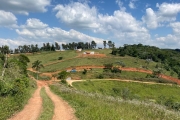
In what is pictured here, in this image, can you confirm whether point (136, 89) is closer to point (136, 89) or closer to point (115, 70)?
point (136, 89)

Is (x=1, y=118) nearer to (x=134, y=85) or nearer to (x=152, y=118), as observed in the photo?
(x=152, y=118)

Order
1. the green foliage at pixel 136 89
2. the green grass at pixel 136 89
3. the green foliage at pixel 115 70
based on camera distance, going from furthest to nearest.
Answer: the green foliage at pixel 115 70 → the green grass at pixel 136 89 → the green foliage at pixel 136 89

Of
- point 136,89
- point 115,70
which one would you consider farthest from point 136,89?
point 115,70

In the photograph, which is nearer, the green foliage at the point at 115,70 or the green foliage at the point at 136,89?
the green foliage at the point at 136,89

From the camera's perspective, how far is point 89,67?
320 feet

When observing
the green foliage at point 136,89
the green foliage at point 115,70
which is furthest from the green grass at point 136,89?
the green foliage at point 115,70

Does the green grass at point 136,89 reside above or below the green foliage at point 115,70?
below

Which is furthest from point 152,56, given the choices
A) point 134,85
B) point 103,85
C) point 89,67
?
point 103,85

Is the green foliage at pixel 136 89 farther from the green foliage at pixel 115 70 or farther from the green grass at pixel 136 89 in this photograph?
the green foliage at pixel 115 70

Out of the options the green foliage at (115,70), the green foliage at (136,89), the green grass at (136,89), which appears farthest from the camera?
the green foliage at (115,70)

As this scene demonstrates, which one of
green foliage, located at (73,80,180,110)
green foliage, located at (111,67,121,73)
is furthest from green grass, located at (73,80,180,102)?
green foliage, located at (111,67,121,73)

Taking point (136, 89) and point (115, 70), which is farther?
point (115, 70)

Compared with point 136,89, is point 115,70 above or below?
above

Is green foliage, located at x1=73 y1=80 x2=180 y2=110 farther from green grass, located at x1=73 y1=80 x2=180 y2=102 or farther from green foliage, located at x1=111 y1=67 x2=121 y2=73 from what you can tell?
green foliage, located at x1=111 y1=67 x2=121 y2=73
